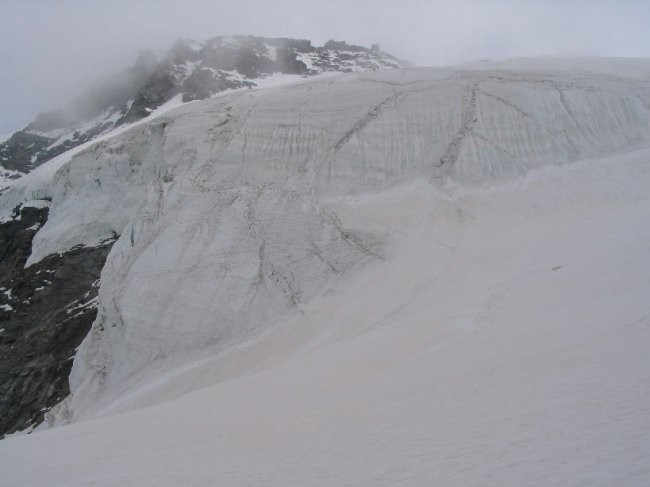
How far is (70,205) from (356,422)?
29775 millimetres

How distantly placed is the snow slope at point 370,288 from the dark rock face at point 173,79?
157 feet

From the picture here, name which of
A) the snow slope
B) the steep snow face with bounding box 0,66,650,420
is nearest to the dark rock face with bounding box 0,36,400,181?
the snow slope

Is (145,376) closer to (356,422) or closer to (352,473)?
(356,422)

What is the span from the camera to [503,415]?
157 inches

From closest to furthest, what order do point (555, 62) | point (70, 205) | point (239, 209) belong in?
point (239, 209) → point (555, 62) → point (70, 205)

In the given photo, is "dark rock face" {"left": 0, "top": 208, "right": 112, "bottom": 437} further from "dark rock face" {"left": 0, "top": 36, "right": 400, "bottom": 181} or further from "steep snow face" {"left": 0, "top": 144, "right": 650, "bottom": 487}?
"dark rock face" {"left": 0, "top": 36, "right": 400, "bottom": 181}

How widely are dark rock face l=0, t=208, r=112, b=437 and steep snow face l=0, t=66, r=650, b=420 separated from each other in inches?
122

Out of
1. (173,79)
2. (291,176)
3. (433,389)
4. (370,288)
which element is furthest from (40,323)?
(173,79)

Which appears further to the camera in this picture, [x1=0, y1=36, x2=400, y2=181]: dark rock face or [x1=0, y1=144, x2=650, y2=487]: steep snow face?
[x1=0, y1=36, x2=400, y2=181]: dark rock face

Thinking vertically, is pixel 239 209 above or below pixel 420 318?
above

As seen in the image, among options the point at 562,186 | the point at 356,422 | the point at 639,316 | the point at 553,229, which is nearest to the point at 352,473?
the point at 356,422

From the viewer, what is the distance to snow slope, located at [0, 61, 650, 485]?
13.3ft

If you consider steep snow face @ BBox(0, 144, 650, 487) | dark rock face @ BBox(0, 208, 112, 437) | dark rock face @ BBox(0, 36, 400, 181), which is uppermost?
dark rock face @ BBox(0, 36, 400, 181)

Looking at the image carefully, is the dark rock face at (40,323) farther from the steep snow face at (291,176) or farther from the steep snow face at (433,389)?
the steep snow face at (433,389)
